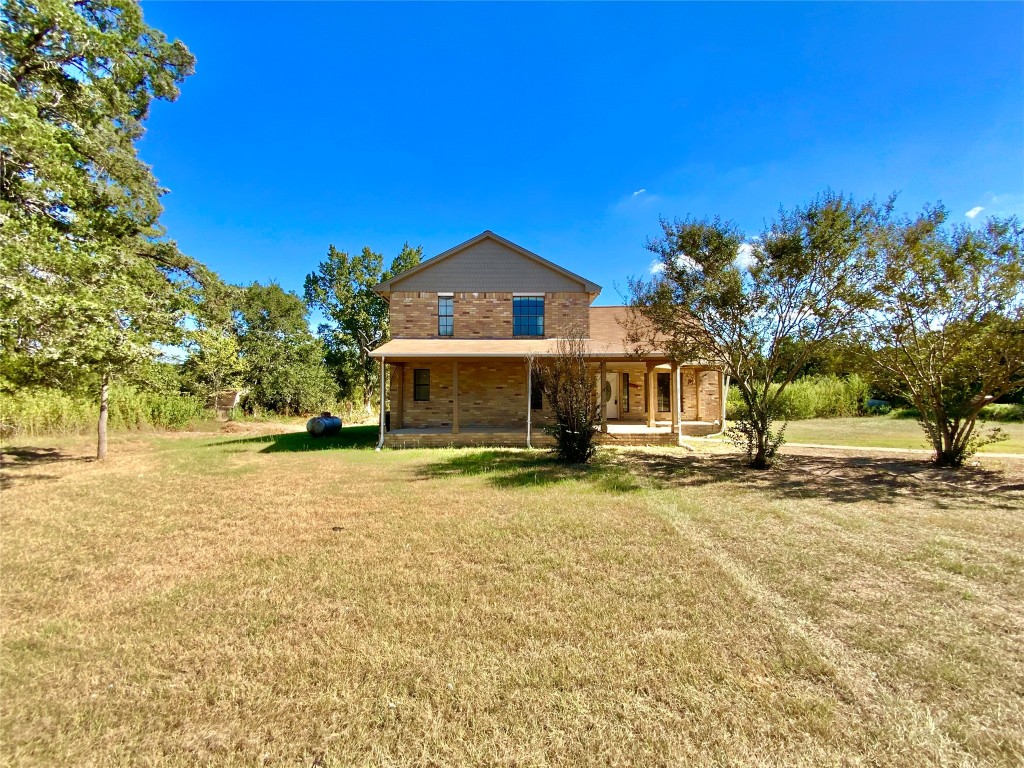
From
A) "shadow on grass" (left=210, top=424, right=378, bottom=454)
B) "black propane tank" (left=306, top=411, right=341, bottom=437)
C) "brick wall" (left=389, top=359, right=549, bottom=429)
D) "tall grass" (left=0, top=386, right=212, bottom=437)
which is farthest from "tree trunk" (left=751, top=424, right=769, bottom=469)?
"tall grass" (left=0, top=386, right=212, bottom=437)

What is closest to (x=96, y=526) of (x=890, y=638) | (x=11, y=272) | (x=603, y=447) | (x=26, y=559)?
(x=26, y=559)

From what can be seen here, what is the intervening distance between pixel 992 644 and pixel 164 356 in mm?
15387

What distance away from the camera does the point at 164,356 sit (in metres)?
11.3

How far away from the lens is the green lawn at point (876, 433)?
1344 cm

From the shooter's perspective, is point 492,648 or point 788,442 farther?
point 788,442

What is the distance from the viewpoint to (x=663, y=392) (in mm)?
19047

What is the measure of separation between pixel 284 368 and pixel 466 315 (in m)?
14.9

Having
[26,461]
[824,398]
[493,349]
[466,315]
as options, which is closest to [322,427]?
[466,315]

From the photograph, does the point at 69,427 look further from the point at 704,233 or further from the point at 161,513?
the point at 704,233

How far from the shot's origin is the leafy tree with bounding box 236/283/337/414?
25.1 metres

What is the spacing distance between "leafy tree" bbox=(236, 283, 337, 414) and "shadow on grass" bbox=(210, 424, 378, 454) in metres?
8.04


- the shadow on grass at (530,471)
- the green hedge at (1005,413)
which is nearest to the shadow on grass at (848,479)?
the shadow on grass at (530,471)

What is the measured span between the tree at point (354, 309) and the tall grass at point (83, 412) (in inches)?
433

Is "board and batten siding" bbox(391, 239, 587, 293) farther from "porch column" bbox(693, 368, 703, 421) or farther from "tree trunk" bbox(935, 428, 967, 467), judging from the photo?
"tree trunk" bbox(935, 428, 967, 467)
